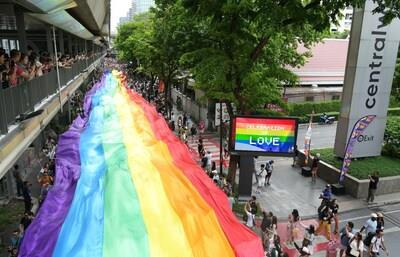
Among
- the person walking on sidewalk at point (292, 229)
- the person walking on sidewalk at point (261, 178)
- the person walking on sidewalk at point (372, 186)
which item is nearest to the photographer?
the person walking on sidewalk at point (292, 229)

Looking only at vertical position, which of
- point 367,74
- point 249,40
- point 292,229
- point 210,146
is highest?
point 249,40

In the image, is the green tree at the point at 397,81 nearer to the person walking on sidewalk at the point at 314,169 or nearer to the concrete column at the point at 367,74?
the concrete column at the point at 367,74

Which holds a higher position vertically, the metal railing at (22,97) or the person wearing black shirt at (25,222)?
the metal railing at (22,97)

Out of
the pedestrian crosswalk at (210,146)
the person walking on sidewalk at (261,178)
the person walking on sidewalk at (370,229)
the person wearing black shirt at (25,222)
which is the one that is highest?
the person wearing black shirt at (25,222)

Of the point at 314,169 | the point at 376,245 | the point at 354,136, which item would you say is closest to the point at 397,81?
the point at 354,136

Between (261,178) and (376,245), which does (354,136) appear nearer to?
(261,178)

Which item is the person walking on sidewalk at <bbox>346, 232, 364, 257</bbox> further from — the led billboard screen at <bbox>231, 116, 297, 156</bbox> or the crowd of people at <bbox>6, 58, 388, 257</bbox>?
the led billboard screen at <bbox>231, 116, 297, 156</bbox>

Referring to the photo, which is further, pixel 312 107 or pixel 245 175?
pixel 312 107

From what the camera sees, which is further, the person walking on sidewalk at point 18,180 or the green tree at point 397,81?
the green tree at point 397,81

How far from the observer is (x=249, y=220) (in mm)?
13078

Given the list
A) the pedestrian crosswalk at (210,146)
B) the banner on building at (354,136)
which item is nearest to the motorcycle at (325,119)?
the pedestrian crosswalk at (210,146)

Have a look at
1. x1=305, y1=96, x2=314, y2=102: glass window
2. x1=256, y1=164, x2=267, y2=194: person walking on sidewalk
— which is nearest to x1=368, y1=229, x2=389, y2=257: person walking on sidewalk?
x1=256, y1=164, x2=267, y2=194: person walking on sidewalk

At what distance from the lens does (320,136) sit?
2803 centimetres

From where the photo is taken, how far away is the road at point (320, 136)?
83.8ft
